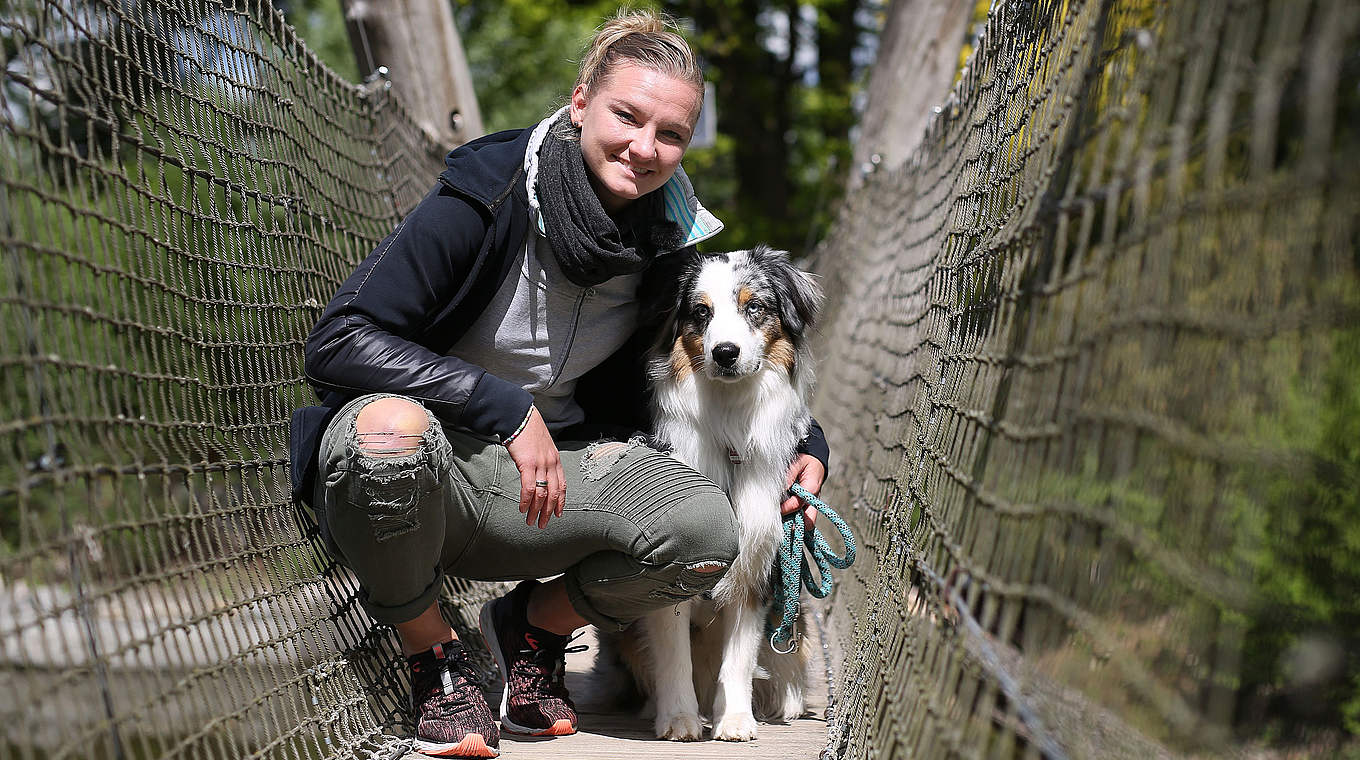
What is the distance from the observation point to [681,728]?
2510 millimetres

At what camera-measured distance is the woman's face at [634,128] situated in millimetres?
2289

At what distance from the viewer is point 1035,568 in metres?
1.29

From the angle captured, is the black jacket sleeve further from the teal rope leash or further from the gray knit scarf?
the teal rope leash

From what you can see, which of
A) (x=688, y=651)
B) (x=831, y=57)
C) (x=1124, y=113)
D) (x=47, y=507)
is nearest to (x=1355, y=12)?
(x=1124, y=113)

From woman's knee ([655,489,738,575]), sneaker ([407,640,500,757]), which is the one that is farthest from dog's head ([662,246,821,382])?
sneaker ([407,640,500,757])

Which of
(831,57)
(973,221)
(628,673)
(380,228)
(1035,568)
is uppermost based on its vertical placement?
(831,57)

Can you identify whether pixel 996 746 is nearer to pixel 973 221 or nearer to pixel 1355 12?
pixel 1355 12

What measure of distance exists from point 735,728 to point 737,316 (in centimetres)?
102

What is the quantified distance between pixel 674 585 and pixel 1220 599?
4.87 feet

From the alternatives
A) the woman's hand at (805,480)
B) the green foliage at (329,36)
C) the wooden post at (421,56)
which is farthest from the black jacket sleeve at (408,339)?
the green foliage at (329,36)

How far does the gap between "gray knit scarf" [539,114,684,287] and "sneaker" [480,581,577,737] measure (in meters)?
0.82

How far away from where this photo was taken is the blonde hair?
2326 millimetres

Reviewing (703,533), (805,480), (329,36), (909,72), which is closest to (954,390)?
(703,533)

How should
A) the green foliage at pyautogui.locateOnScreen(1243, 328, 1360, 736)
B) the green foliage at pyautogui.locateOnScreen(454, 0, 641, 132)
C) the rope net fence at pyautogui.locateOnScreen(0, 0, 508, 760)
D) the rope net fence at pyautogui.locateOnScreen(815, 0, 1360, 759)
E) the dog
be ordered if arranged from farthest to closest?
the green foliage at pyautogui.locateOnScreen(454, 0, 641, 132), the dog, the green foliage at pyautogui.locateOnScreen(1243, 328, 1360, 736), the rope net fence at pyautogui.locateOnScreen(0, 0, 508, 760), the rope net fence at pyautogui.locateOnScreen(815, 0, 1360, 759)
